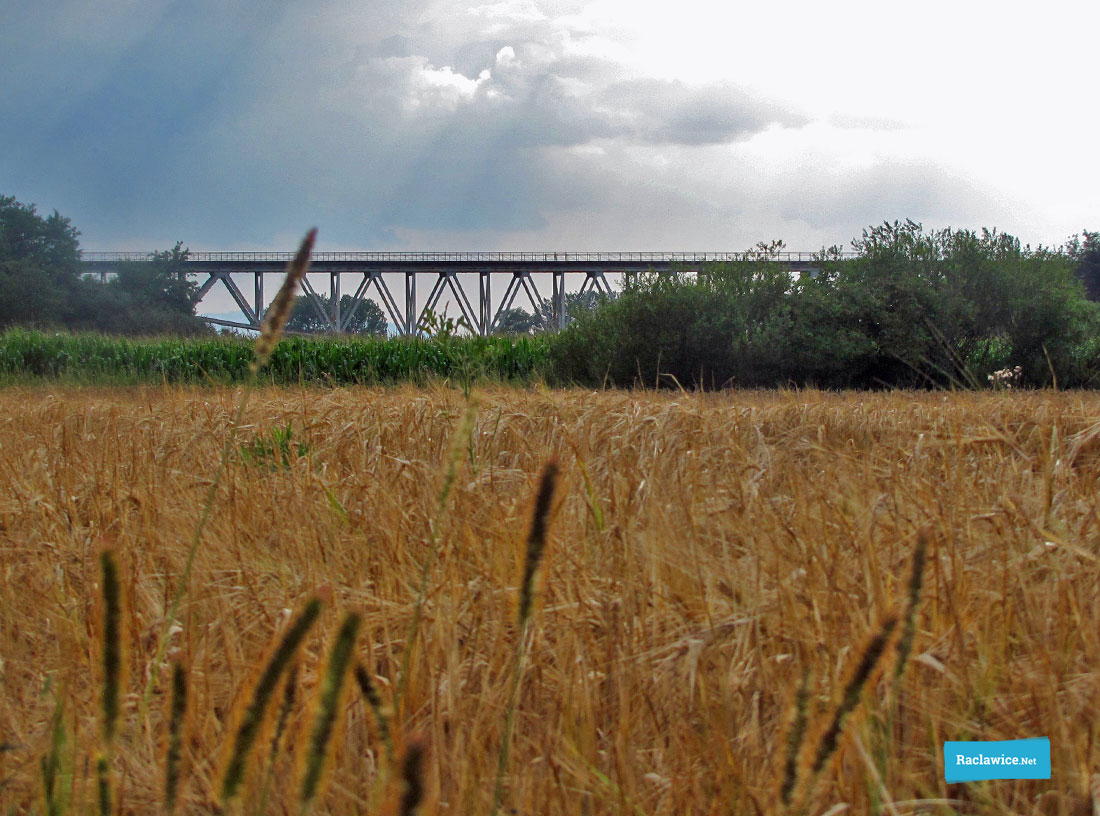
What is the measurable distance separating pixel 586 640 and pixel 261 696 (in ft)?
4.92

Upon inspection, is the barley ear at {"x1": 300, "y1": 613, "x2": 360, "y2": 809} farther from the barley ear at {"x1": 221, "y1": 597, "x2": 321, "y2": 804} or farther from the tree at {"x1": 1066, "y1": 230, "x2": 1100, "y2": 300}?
the tree at {"x1": 1066, "y1": 230, "x2": 1100, "y2": 300}

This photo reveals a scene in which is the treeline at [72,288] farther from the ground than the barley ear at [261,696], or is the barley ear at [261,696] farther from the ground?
the treeline at [72,288]

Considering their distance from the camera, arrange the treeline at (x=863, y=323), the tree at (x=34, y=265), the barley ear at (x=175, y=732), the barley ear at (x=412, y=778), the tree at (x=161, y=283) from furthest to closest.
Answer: the tree at (x=161, y=283) → the tree at (x=34, y=265) → the treeline at (x=863, y=323) → the barley ear at (x=175, y=732) → the barley ear at (x=412, y=778)

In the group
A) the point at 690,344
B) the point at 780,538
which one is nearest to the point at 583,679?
the point at 780,538

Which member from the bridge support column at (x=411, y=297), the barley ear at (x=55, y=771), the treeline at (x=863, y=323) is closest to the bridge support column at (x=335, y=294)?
the bridge support column at (x=411, y=297)

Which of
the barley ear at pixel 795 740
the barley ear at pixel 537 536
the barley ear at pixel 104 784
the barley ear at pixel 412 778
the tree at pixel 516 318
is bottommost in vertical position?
the barley ear at pixel 104 784

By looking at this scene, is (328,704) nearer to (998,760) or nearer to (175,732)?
(175,732)

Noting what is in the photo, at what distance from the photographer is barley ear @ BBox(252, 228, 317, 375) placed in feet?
2.91

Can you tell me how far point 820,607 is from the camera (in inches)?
73.5

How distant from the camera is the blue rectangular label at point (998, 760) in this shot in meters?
1.37

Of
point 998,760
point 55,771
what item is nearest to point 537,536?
point 55,771

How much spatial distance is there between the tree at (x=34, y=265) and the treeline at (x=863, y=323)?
28.9 meters

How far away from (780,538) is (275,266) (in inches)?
1808

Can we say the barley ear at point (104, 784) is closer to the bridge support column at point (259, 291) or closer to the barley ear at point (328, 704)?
the barley ear at point (328, 704)
